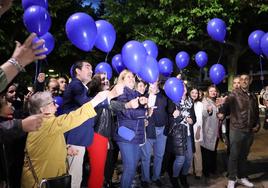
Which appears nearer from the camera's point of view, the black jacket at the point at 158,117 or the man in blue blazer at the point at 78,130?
the man in blue blazer at the point at 78,130

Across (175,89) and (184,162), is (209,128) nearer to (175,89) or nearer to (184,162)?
(184,162)

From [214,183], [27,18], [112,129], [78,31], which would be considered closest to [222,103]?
[214,183]

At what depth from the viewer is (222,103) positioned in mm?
6508

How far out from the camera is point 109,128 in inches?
211

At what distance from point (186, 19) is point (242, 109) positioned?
32.7ft

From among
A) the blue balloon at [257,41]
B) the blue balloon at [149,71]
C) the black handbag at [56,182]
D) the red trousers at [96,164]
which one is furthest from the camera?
the blue balloon at [257,41]

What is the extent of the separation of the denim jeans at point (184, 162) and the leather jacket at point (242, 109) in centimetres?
80

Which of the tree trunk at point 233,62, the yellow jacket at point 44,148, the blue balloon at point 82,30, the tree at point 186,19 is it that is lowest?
the yellow jacket at point 44,148

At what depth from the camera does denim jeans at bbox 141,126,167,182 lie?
6.23 meters

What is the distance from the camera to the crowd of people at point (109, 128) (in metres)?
3.24

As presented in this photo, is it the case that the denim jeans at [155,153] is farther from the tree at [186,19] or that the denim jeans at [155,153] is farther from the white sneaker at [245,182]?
the tree at [186,19]

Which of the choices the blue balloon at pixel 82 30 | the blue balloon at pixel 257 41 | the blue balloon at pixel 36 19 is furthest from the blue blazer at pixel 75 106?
the blue balloon at pixel 257 41

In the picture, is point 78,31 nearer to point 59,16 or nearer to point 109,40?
point 109,40

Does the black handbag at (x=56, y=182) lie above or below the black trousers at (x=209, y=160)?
above
